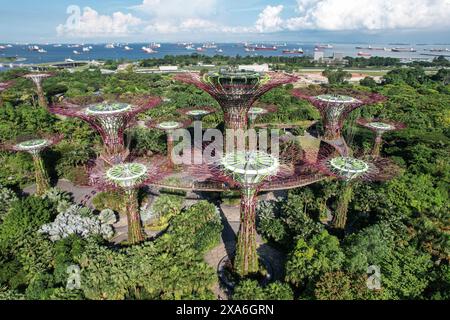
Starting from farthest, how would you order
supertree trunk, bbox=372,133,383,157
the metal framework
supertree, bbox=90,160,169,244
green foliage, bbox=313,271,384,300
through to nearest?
supertree trunk, bbox=372,133,383,157
supertree, bbox=90,160,169,244
the metal framework
green foliage, bbox=313,271,384,300

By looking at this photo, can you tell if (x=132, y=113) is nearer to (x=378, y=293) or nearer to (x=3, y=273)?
(x=3, y=273)

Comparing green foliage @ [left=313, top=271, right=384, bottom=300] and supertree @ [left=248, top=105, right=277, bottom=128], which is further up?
supertree @ [left=248, top=105, right=277, bottom=128]

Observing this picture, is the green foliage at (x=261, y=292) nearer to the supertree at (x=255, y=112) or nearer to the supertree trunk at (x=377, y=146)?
the supertree trunk at (x=377, y=146)

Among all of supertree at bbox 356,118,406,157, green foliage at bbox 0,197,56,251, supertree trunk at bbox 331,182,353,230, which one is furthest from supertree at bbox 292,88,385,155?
green foliage at bbox 0,197,56,251

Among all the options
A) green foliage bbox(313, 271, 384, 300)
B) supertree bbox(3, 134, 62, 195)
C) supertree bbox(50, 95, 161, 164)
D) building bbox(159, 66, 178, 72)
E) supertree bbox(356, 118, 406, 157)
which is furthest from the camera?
building bbox(159, 66, 178, 72)

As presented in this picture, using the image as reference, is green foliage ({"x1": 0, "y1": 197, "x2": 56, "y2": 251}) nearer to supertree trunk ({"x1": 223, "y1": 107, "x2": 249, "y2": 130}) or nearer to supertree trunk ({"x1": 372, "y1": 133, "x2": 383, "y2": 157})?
supertree trunk ({"x1": 223, "y1": 107, "x2": 249, "y2": 130})

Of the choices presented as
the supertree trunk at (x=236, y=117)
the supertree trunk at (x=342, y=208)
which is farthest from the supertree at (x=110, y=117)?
the supertree trunk at (x=342, y=208)
